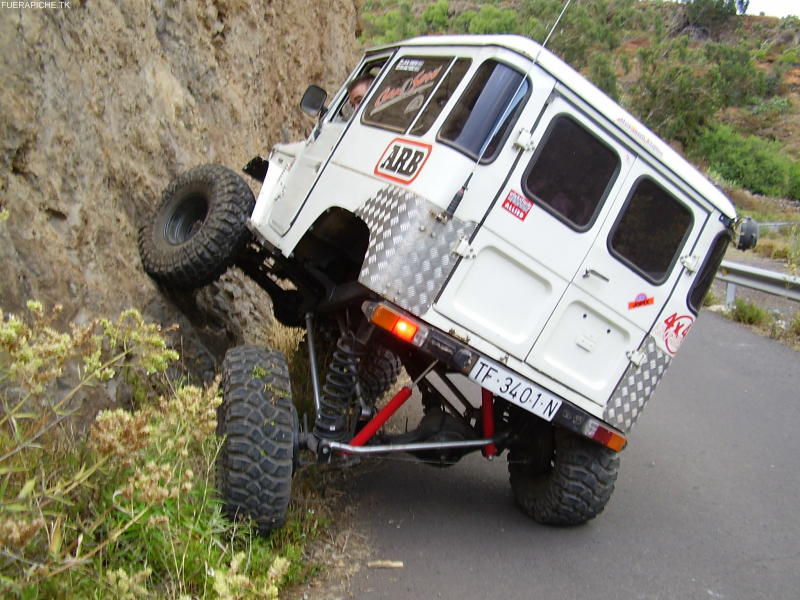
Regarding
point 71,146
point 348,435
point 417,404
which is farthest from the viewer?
point 417,404

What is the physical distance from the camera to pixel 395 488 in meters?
6.37

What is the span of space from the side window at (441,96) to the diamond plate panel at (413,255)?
22.2 inches

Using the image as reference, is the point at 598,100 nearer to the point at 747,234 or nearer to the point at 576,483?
the point at 747,234

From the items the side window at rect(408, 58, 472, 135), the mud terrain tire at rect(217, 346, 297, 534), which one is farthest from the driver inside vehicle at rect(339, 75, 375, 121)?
the mud terrain tire at rect(217, 346, 297, 534)

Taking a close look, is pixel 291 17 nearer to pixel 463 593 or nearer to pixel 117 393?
pixel 117 393

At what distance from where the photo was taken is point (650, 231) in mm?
5488

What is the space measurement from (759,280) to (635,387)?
26.8 feet

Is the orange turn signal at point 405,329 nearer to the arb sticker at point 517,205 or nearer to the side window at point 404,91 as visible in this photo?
the arb sticker at point 517,205

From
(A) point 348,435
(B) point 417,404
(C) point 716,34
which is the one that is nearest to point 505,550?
(A) point 348,435

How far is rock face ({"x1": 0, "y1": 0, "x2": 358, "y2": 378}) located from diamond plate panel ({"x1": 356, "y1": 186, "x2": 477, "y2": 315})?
2253 millimetres

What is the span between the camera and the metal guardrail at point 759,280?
11938mm

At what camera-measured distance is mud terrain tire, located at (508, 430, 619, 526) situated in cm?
580

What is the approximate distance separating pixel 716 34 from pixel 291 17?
53837 millimetres

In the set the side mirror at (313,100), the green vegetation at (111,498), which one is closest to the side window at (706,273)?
the green vegetation at (111,498)
